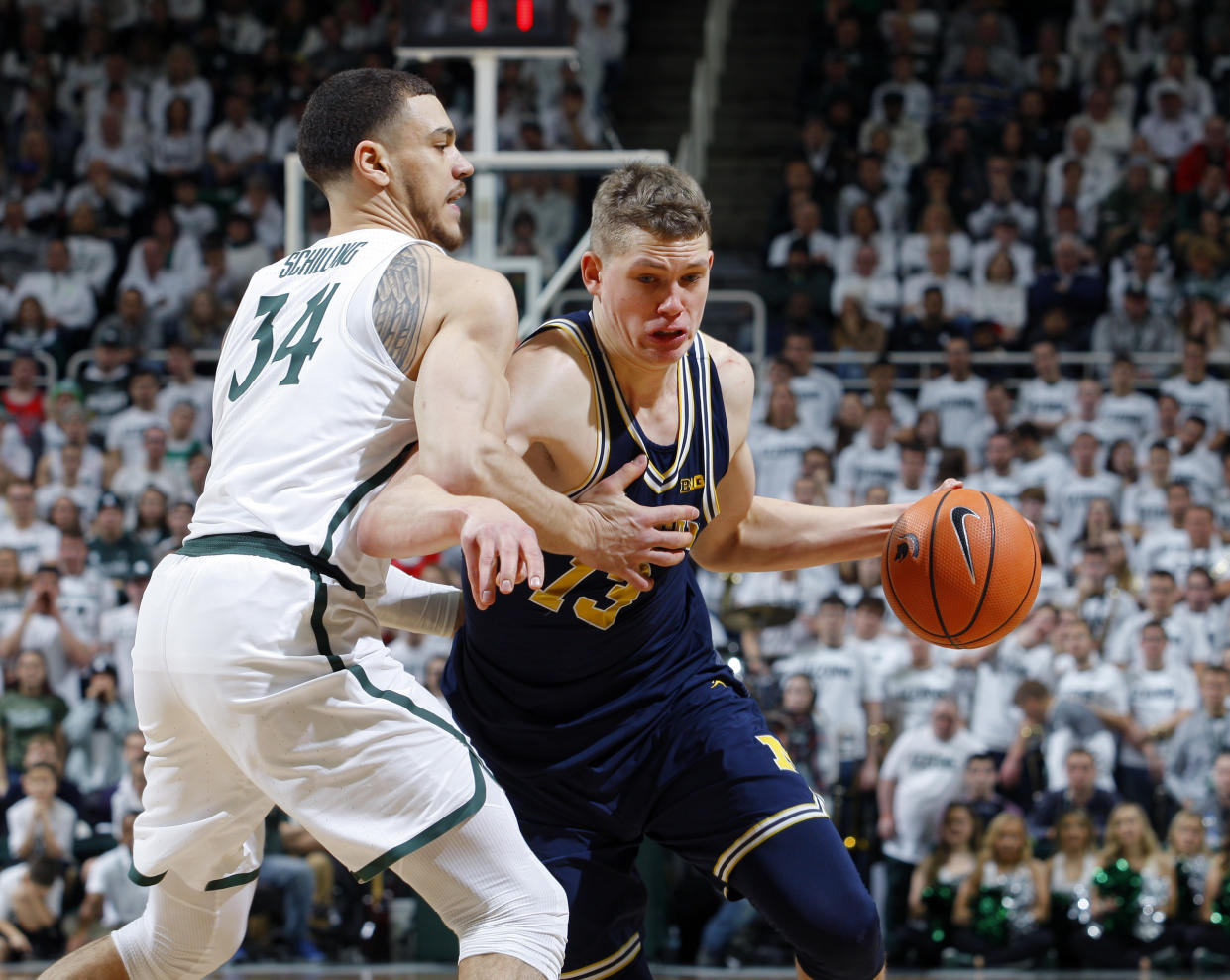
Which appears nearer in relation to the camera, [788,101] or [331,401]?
[331,401]

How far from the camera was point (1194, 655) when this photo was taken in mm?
8602

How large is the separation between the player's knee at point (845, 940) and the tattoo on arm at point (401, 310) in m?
1.49

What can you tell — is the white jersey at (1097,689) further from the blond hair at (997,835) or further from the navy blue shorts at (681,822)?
the navy blue shorts at (681,822)

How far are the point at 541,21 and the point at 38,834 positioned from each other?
16.0ft

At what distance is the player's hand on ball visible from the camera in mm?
2639

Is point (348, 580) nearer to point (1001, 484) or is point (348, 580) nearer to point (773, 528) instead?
point (773, 528)

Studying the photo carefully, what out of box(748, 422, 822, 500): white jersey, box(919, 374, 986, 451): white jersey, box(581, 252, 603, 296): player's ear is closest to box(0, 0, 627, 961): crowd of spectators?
box(748, 422, 822, 500): white jersey

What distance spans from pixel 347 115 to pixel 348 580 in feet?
3.40

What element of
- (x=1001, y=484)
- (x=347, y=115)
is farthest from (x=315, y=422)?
(x=1001, y=484)

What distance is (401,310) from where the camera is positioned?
10.3ft

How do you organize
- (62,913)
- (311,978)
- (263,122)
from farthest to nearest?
(263,122), (62,913), (311,978)

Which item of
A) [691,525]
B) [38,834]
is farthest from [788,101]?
[691,525]

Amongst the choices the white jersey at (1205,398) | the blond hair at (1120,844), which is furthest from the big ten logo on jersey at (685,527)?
the white jersey at (1205,398)

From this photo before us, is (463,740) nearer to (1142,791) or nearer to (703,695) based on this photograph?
(703,695)
